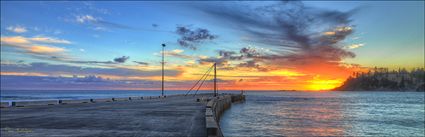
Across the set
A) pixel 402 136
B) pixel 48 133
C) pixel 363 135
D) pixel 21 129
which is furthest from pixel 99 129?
pixel 402 136

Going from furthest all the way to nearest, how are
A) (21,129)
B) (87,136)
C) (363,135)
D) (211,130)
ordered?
(363,135) < (21,129) < (87,136) < (211,130)

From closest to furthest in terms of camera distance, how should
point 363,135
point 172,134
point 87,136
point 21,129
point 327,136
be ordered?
1. point 87,136
2. point 172,134
3. point 21,129
4. point 327,136
5. point 363,135

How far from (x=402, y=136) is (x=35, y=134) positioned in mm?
29626

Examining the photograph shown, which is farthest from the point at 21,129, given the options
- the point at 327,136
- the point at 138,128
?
the point at 327,136

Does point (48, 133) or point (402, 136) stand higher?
point (48, 133)

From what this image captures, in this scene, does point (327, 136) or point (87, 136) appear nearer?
point (87, 136)

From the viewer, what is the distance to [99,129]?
53.1 feet

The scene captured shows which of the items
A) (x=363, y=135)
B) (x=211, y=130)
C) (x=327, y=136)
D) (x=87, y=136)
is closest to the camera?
(x=211, y=130)

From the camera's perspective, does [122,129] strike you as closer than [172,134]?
No

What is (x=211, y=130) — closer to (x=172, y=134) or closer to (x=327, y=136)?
(x=172, y=134)

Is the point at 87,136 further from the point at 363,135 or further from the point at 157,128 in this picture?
the point at 363,135

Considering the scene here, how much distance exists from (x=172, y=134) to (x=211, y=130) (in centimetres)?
246

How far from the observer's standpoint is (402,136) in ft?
107

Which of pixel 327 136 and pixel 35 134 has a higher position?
pixel 35 134
